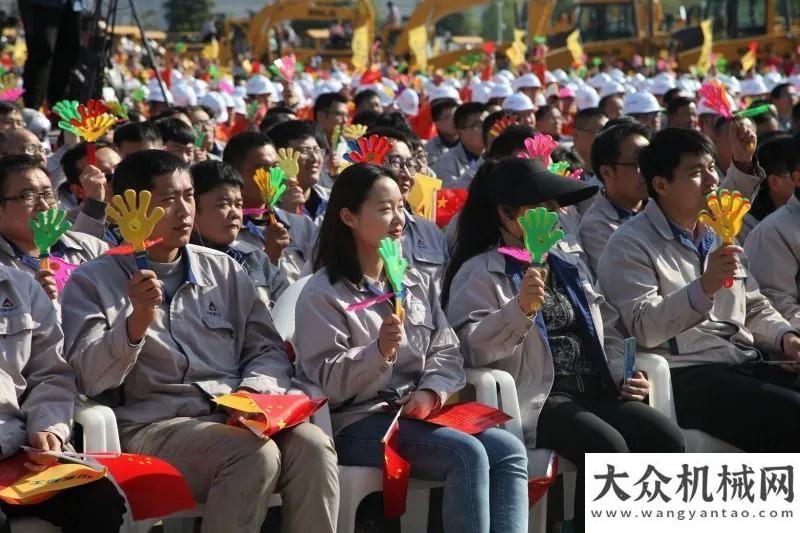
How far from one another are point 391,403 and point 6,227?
1.40 metres

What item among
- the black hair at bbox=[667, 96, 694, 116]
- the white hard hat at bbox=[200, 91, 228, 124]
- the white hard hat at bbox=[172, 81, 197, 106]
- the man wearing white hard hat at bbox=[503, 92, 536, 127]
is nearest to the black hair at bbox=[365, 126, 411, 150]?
the black hair at bbox=[667, 96, 694, 116]

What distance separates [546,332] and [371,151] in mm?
1383

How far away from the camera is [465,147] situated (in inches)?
357

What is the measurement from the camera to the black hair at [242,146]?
5711 mm

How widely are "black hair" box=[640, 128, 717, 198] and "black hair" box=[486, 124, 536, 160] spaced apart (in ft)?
5.22

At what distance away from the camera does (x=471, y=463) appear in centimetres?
370

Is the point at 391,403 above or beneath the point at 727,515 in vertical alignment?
above

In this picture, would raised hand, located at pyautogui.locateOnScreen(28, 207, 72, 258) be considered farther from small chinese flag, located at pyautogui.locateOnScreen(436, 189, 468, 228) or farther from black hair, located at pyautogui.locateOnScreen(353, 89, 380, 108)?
black hair, located at pyautogui.locateOnScreen(353, 89, 380, 108)

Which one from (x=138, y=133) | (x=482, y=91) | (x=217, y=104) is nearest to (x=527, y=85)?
(x=482, y=91)

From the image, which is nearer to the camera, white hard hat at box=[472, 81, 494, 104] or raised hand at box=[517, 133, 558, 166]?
raised hand at box=[517, 133, 558, 166]

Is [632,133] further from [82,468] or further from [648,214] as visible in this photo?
[82,468]

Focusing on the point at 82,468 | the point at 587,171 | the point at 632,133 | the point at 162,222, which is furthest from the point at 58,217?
the point at 587,171

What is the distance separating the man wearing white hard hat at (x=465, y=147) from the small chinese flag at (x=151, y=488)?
5.35 m

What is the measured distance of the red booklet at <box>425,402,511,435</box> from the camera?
384 cm
